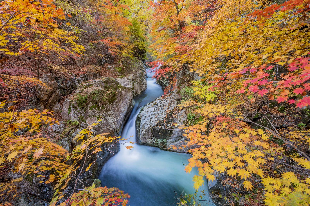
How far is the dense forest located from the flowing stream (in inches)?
19.9

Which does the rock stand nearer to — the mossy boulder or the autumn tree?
the mossy boulder

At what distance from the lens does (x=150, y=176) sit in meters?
6.70

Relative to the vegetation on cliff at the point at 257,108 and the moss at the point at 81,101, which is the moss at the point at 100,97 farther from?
the vegetation on cliff at the point at 257,108

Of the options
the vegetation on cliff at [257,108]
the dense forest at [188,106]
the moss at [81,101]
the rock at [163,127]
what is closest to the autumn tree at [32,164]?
the dense forest at [188,106]

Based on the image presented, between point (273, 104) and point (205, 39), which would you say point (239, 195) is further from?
point (205, 39)

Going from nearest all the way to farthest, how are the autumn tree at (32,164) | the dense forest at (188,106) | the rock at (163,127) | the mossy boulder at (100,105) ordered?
1. the dense forest at (188,106)
2. the autumn tree at (32,164)
3. the mossy boulder at (100,105)
4. the rock at (163,127)

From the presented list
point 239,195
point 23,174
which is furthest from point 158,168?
point 23,174

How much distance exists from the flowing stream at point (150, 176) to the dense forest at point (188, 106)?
0.50m

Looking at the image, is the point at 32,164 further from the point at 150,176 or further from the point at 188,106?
the point at 188,106

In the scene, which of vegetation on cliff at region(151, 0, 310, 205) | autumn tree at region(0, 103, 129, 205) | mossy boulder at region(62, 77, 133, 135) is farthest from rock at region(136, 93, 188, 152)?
autumn tree at region(0, 103, 129, 205)


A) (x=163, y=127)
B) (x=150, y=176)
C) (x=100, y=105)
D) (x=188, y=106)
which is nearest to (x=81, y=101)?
(x=100, y=105)

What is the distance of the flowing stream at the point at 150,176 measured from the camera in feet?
18.7

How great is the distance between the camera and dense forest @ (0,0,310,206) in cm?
299

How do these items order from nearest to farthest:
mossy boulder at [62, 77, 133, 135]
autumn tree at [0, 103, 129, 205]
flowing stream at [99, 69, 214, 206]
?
autumn tree at [0, 103, 129, 205], flowing stream at [99, 69, 214, 206], mossy boulder at [62, 77, 133, 135]
